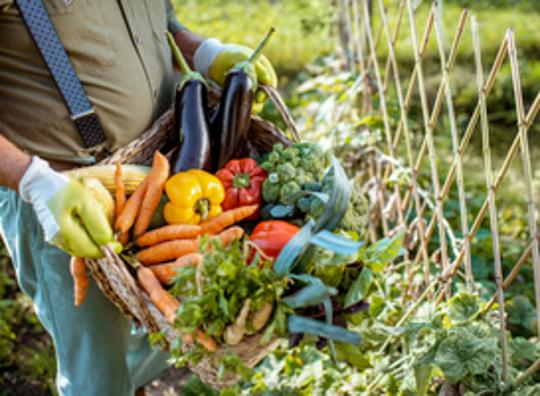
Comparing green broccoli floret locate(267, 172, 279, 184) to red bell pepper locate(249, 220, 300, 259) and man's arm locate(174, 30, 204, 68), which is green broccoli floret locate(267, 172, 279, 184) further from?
man's arm locate(174, 30, 204, 68)

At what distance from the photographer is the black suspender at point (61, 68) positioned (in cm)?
156

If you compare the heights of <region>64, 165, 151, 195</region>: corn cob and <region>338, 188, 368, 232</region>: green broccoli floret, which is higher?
A: <region>64, 165, 151, 195</region>: corn cob

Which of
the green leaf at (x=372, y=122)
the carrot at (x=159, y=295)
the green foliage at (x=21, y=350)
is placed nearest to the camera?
the carrot at (x=159, y=295)

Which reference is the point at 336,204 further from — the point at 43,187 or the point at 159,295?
the point at 43,187

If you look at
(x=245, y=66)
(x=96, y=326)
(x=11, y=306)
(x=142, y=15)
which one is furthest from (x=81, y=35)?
(x=11, y=306)

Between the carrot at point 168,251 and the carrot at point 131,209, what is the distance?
8 centimetres

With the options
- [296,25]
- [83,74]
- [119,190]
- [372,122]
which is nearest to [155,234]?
[119,190]

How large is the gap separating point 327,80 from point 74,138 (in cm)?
166

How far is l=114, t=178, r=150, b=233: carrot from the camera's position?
159 centimetres

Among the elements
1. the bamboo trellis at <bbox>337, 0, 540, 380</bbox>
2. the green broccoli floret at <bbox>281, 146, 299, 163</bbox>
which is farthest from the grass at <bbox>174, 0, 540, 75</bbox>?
the green broccoli floret at <bbox>281, 146, 299, 163</bbox>

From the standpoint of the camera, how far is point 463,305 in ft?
6.09

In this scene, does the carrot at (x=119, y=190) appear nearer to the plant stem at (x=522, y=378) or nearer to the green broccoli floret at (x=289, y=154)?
the green broccoli floret at (x=289, y=154)

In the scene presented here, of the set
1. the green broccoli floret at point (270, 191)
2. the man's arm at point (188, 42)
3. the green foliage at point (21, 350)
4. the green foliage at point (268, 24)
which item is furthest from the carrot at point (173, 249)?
the green foliage at point (268, 24)

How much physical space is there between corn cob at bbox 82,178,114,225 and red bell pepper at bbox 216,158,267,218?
33 centimetres
